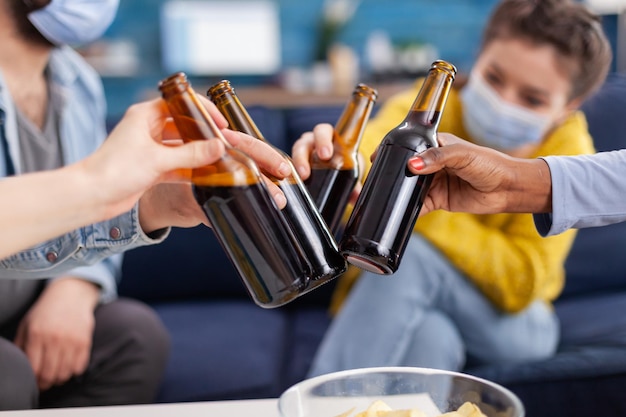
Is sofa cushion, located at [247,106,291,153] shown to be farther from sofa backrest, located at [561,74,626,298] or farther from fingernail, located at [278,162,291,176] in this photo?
fingernail, located at [278,162,291,176]

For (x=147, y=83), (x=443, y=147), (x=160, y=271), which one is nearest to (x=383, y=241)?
(x=443, y=147)

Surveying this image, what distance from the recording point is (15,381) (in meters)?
0.97

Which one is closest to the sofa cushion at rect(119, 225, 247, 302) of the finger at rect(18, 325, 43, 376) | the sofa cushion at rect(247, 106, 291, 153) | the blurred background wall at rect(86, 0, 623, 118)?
the sofa cushion at rect(247, 106, 291, 153)

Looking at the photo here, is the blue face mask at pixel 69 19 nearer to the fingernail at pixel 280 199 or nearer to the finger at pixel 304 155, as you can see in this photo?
the finger at pixel 304 155

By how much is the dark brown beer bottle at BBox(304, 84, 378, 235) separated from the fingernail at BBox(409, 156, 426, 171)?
15 cm

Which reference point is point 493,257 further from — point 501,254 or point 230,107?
point 230,107

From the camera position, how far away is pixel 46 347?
1.16m

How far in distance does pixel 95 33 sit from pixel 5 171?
0.29 metres

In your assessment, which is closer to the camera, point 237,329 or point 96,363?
point 96,363

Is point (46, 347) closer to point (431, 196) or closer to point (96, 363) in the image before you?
point (96, 363)

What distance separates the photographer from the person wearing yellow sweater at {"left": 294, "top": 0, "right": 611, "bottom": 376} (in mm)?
1325

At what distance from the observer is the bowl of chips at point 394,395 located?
63 centimetres

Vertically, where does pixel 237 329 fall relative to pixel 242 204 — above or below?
below

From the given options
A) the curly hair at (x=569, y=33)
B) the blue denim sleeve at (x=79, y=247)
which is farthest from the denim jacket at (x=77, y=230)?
the curly hair at (x=569, y=33)
